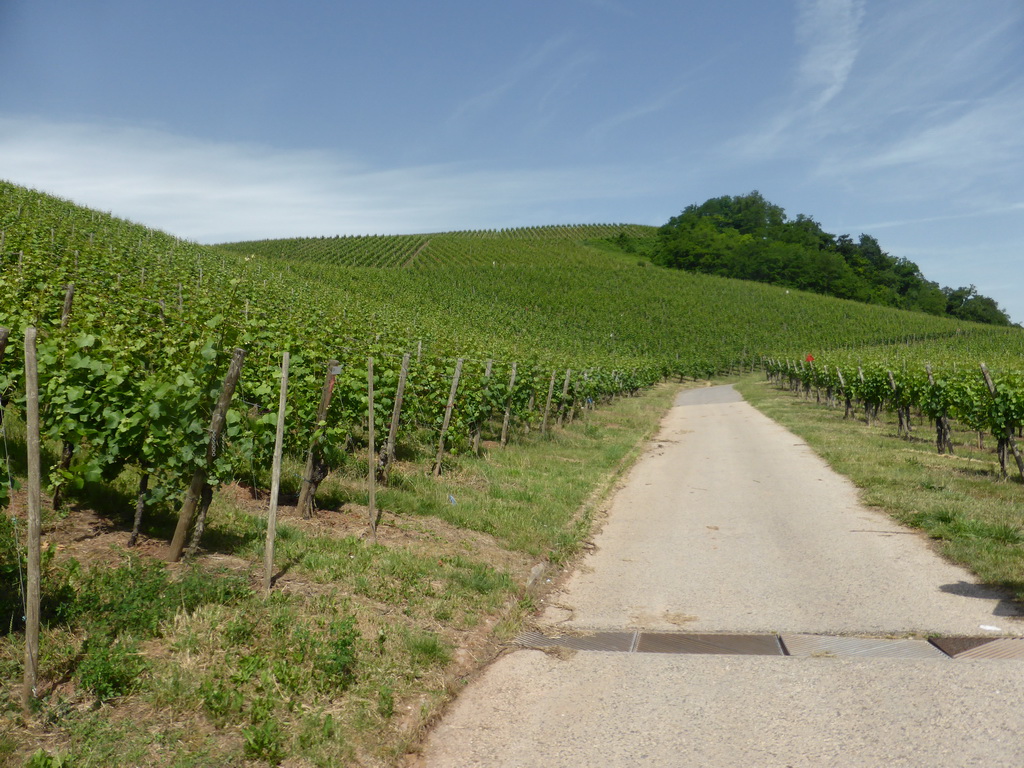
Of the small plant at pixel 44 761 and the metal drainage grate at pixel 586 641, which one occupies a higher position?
the small plant at pixel 44 761

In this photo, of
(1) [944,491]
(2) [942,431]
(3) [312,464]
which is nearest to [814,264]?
(2) [942,431]

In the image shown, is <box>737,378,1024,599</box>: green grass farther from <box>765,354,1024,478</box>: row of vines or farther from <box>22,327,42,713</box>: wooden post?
<box>22,327,42,713</box>: wooden post

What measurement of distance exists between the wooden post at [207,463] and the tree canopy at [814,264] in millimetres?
115124

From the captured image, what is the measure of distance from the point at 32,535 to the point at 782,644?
4.93 meters

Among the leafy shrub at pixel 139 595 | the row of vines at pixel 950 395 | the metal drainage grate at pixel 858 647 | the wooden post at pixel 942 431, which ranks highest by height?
the row of vines at pixel 950 395

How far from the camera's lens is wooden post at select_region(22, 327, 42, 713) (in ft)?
12.3

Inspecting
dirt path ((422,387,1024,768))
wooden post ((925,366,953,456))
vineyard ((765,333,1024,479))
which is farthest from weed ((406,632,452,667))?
wooden post ((925,366,953,456))

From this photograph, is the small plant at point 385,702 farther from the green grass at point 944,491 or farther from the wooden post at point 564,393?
the wooden post at point 564,393

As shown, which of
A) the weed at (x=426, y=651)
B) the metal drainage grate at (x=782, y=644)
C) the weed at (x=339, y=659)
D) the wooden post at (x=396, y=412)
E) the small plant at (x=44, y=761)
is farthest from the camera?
the wooden post at (x=396, y=412)

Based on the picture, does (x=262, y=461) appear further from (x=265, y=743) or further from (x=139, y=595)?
(x=265, y=743)

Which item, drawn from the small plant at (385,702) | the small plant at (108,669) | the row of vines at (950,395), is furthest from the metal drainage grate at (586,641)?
the row of vines at (950,395)

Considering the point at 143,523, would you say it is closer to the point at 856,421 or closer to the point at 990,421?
the point at 990,421

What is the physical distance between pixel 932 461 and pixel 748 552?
27.8ft

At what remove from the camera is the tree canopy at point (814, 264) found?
113438 millimetres
